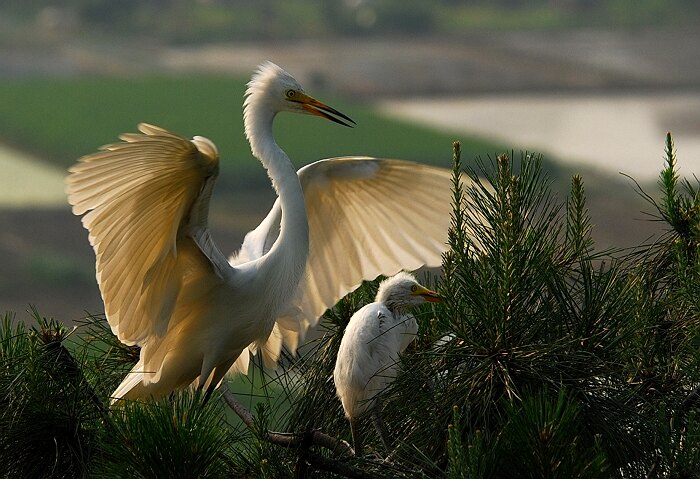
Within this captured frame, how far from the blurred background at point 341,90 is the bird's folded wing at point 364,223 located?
711cm

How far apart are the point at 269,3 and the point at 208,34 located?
3532 mm

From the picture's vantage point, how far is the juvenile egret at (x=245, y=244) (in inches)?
114

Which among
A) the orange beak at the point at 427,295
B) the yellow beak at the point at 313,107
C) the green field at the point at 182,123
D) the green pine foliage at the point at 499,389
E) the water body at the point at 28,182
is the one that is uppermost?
the yellow beak at the point at 313,107

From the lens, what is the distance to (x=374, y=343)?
2.88 metres

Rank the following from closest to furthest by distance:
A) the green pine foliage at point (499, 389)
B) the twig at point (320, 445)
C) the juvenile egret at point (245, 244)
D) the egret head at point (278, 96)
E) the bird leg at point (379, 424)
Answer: the green pine foliage at point (499, 389) < the twig at point (320, 445) < the bird leg at point (379, 424) < the juvenile egret at point (245, 244) < the egret head at point (278, 96)

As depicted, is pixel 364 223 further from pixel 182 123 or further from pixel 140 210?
pixel 182 123

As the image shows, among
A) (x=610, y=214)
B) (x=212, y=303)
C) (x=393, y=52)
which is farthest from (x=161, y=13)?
(x=212, y=303)

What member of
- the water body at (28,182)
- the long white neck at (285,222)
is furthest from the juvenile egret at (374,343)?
the water body at (28,182)

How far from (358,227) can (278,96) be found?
478 millimetres

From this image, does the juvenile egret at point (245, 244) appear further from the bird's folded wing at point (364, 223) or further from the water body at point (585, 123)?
the water body at point (585, 123)

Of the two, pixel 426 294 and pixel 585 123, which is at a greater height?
pixel 426 294

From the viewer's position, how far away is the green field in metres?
18.4

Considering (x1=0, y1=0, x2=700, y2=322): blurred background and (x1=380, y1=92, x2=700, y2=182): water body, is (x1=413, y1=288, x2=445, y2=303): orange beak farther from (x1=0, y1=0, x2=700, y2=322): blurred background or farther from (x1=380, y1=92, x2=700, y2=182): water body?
(x1=380, y1=92, x2=700, y2=182): water body

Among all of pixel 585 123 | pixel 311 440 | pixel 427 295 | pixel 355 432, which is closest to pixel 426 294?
pixel 427 295
